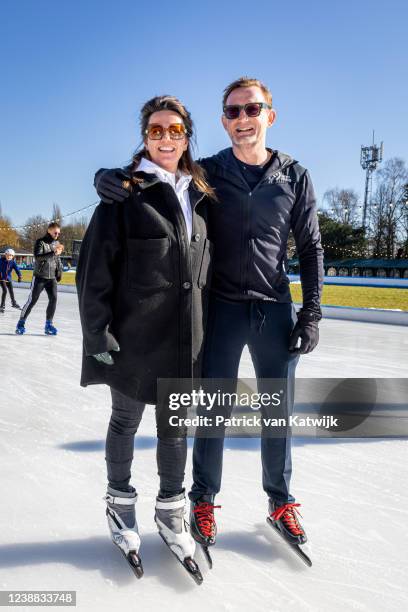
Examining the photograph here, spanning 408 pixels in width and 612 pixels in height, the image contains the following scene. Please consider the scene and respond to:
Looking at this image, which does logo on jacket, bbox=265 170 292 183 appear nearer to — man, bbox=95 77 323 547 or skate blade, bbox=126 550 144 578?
man, bbox=95 77 323 547

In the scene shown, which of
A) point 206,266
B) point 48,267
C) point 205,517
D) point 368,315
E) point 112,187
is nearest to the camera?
point 112,187

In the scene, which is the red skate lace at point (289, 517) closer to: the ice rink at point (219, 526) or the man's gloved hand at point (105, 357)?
the ice rink at point (219, 526)

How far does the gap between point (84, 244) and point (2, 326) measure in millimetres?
6718

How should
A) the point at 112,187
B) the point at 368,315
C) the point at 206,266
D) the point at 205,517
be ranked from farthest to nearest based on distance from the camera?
the point at 368,315, the point at 205,517, the point at 206,266, the point at 112,187

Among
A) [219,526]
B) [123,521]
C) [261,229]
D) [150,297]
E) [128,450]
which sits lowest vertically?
[219,526]

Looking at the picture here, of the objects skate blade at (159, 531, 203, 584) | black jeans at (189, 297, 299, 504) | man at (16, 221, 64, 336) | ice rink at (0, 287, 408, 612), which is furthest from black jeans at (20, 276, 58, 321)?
skate blade at (159, 531, 203, 584)

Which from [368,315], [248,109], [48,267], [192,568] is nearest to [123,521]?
[192,568]

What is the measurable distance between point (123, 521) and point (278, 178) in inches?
48.0

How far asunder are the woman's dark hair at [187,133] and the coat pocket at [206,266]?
0.16m

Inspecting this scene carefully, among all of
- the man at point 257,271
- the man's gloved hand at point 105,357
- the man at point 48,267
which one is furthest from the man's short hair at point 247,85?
the man at point 48,267

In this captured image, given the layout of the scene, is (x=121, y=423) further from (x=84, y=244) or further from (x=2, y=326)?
(x=2, y=326)

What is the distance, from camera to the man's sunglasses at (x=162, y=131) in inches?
63.0

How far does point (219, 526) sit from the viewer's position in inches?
73.7

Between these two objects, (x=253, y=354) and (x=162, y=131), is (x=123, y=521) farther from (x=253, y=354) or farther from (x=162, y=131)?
(x=162, y=131)
